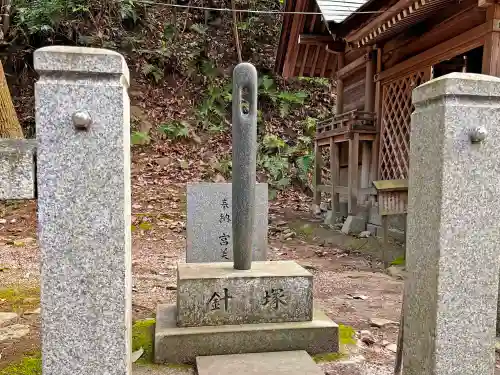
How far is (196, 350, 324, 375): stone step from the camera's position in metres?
2.89

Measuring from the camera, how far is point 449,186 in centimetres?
202

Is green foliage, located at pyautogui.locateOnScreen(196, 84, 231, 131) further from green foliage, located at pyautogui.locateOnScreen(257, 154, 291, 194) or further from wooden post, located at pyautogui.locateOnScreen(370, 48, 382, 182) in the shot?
wooden post, located at pyautogui.locateOnScreen(370, 48, 382, 182)

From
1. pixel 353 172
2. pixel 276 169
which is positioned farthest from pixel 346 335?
pixel 276 169

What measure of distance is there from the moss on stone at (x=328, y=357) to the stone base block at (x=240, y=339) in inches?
1.2

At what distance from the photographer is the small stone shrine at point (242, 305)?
3189 millimetres

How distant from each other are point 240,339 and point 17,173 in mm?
2071

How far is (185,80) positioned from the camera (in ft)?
50.4

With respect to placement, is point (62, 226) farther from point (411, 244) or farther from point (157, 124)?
point (157, 124)

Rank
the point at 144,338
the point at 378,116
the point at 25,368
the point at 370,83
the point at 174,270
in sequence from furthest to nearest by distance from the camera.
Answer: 1. the point at 370,83
2. the point at 378,116
3. the point at 174,270
4. the point at 144,338
5. the point at 25,368

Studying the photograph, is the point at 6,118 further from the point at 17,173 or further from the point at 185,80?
the point at 185,80

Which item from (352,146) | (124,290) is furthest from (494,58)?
(124,290)

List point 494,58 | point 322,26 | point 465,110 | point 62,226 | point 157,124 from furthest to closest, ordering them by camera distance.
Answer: point 157,124, point 322,26, point 494,58, point 465,110, point 62,226

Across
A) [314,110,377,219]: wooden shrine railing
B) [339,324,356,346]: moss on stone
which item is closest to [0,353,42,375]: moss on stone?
[339,324,356,346]: moss on stone

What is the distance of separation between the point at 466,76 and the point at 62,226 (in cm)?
197
